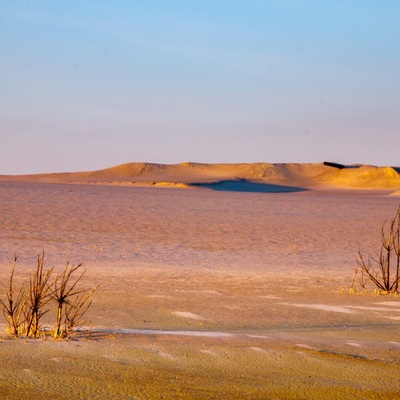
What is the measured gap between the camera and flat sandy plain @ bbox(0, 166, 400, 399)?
4570mm

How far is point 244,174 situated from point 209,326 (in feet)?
343

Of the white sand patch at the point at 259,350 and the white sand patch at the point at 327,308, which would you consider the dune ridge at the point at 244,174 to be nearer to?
the white sand patch at the point at 327,308

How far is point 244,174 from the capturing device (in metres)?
111

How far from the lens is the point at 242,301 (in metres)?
8.59

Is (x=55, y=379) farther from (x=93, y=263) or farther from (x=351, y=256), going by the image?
(x=351, y=256)

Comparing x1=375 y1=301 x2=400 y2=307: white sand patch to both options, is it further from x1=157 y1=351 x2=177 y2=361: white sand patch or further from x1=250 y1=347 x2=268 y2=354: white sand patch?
x1=157 y1=351 x2=177 y2=361: white sand patch

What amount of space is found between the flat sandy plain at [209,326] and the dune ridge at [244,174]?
7917 cm

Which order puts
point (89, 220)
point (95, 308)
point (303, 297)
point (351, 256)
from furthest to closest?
point (89, 220)
point (351, 256)
point (303, 297)
point (95, 308)

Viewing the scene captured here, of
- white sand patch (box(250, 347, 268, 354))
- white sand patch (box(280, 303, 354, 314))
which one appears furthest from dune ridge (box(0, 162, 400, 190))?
white sand patch (box(250, 347, 268, 354))

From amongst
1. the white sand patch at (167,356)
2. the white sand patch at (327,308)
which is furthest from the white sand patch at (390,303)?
the white sand patch at (167,356)

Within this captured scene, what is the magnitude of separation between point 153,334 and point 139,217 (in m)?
17.7

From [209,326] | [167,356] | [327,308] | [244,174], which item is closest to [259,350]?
[167,356]

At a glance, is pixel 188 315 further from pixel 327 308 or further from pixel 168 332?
pixel 327 308

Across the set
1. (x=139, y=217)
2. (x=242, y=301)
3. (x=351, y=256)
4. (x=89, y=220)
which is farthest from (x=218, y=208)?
(x=242, y=301)
